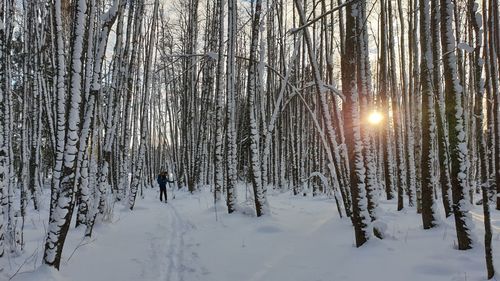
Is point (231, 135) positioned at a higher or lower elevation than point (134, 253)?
higher

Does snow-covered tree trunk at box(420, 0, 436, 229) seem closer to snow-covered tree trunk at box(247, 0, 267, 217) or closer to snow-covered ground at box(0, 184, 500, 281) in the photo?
snow-covered ground at box(0, 184, 500, 281)

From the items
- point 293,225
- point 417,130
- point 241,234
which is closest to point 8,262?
point 241,234

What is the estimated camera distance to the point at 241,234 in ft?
26.9

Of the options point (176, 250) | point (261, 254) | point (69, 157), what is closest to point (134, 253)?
point (176, 250)

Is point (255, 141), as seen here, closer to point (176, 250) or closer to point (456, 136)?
point (176, 250)

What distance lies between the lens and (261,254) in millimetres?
6523

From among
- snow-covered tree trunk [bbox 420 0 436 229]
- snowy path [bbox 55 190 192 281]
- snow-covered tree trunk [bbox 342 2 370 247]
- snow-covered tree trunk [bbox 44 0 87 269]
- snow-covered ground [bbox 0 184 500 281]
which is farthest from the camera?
snow-covered tree trunk [bbox 420 0 436 229]

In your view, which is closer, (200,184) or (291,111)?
(291,111)

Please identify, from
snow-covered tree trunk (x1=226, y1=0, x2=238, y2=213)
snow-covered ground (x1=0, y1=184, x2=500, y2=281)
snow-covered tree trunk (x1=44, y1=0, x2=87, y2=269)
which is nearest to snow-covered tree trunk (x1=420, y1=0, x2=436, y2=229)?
snow-covered ground (x1=0, y1=184, x2=500, y2=281)

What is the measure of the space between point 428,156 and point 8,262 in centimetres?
651

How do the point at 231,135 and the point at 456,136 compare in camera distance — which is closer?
the point at 456,136

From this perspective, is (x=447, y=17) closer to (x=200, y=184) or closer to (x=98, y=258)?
(x=98, y=258)

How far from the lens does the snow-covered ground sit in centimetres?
485

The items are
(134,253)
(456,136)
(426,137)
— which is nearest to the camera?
(456,136)
